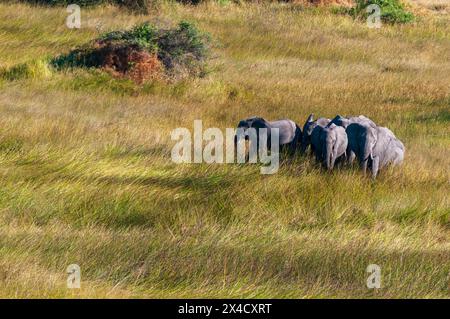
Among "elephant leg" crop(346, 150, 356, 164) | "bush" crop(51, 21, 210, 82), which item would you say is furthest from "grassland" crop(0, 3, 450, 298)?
"bush" crop(51, 21, 210, 82)

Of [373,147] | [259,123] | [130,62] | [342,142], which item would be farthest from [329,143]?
[130,62]

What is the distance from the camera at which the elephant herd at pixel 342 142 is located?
11211 millimetres

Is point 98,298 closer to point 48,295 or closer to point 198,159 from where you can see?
point 48,295

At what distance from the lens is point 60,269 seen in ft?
24.4

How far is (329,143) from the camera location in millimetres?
11086

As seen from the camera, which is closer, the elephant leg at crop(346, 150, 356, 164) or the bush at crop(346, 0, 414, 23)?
the elephant leg at crop(346, 150, 356, 164)

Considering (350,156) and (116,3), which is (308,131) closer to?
(350,156)

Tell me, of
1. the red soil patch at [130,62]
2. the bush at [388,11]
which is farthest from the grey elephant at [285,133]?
the bush at [388,11]

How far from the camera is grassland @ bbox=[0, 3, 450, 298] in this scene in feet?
24.6

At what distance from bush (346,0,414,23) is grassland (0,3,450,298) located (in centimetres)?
796

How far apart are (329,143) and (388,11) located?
60.1 ft

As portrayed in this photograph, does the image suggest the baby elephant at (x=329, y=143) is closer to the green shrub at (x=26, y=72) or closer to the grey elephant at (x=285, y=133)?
the grey elephant at (x=285, y=133)

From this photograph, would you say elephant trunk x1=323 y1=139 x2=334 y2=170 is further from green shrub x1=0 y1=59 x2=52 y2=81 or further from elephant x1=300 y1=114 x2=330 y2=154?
green shrub x1=0 y1=59 x2=52 y2=81

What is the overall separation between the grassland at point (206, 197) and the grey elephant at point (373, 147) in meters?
0.24
